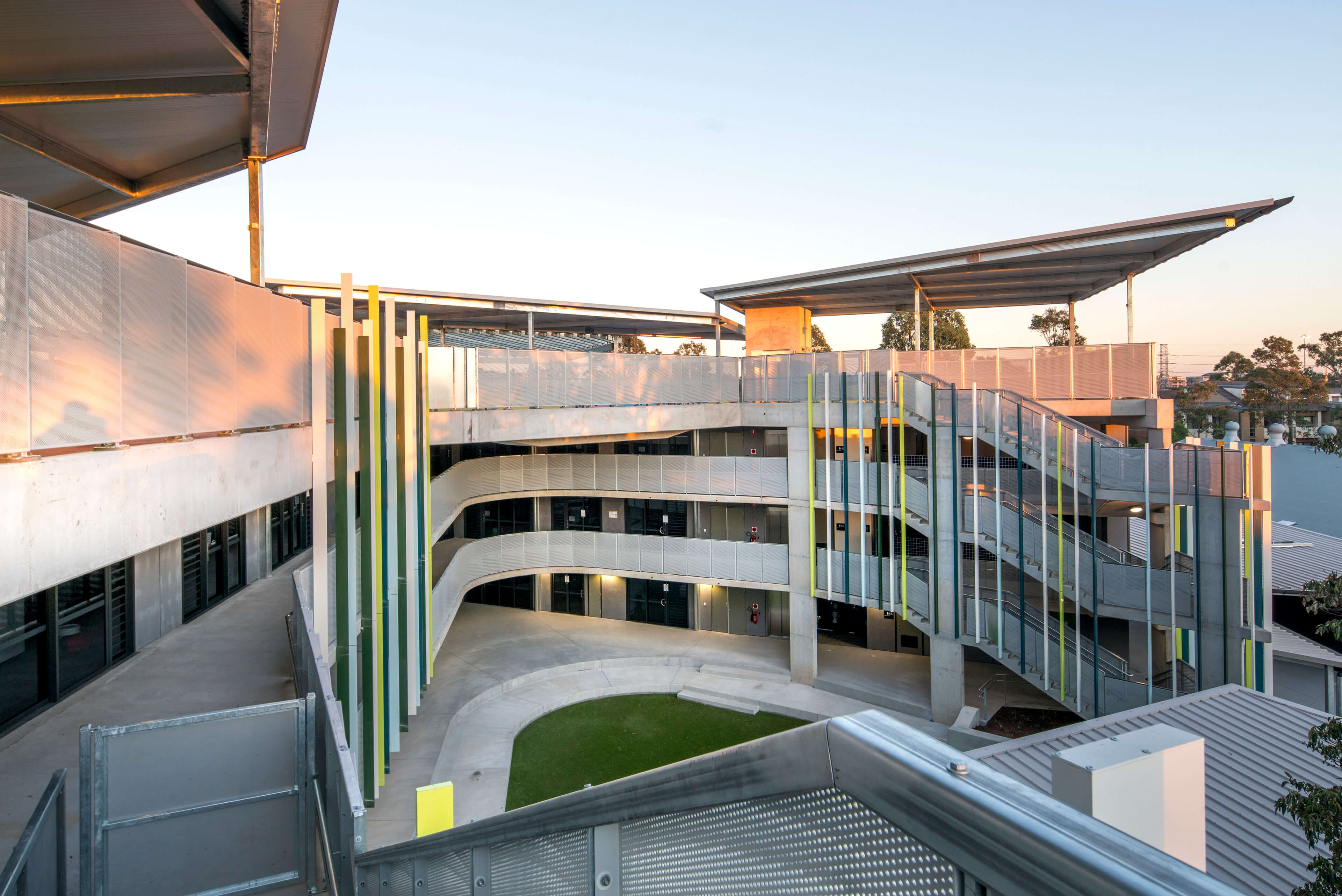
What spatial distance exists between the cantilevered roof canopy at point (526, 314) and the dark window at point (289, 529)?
6211 mm

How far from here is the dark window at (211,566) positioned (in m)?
14.1

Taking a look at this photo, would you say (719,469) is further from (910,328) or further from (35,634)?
(910,328)

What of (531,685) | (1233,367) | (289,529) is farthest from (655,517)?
(1233,367)

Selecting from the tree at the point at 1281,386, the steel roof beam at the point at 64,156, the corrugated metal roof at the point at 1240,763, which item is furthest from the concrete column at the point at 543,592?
the tree at the point at 1281,386

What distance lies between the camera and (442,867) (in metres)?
4.38

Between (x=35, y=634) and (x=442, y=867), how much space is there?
25.8 ft

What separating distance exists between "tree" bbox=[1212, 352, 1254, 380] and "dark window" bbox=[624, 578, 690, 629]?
5933 centimetres

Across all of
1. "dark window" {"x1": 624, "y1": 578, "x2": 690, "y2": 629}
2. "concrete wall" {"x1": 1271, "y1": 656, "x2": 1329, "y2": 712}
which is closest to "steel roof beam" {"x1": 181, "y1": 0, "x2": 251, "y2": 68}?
"dark window" {"x1": 624, "y1": 578, "x2": 690, "y2": 629}

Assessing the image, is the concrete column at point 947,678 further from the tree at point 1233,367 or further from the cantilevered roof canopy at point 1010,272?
the tree at point 1233,367

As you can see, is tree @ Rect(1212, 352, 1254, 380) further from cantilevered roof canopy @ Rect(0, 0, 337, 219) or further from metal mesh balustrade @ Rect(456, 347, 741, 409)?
cantilevered roof canopy @ Rect(0, 0, 337, 219)

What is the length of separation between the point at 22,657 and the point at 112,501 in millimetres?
4940

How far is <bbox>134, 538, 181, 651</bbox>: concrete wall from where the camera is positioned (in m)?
11.8

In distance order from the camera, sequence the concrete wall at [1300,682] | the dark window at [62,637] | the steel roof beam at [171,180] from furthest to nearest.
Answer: the concrete wall at [1300,682], the steel roof beam at [171,180], the dark window at [62,637]

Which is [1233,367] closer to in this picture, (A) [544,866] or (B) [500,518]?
(B) [500,518]
